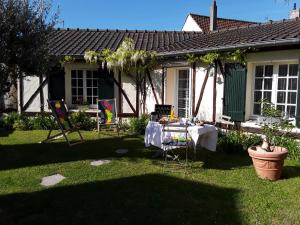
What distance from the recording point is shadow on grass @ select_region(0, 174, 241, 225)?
3.80m

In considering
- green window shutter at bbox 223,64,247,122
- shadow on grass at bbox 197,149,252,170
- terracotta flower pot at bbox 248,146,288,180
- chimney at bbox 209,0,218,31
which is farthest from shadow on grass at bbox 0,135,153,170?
chimney at bbox 209,0,218,31

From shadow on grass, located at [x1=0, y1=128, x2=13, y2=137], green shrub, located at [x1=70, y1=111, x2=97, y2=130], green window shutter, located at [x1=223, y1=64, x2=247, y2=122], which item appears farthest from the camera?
green shrub, located at [x1=70, y1=111, x2=97, y2=130]

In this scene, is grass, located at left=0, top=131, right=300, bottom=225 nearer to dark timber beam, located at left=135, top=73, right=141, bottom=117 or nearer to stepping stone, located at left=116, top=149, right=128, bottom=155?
stepping stone, located at left=116, top=149, right=128, bottom=155

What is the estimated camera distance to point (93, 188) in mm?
4805

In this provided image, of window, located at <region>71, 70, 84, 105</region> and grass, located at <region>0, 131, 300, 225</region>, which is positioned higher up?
window, located at <region>71, 70, 84, 105</region>

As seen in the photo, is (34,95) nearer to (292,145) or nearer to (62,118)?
(62,118)

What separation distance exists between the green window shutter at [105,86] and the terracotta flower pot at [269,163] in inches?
229

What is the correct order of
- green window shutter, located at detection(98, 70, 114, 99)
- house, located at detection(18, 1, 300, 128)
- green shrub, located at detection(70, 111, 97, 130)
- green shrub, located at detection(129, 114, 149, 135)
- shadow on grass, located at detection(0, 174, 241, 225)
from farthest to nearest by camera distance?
1. green window shutter, located at detection(98, 70, 114, 99)
2. green shrub, located at detection(70, 111, 97, 130)
3. green shrub, located at detection(129, 114, 149, 135)
4. house, located at detection(18, 1, 300, 128)
5. shadow on grass, located at detection(0, 174, 241, 225)

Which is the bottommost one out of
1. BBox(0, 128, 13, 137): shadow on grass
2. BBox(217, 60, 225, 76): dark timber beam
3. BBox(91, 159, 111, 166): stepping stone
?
BBox(91, 159, 111, 166): stepping stone

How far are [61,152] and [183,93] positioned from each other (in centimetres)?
400

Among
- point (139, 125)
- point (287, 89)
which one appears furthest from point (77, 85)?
point (287, 89)

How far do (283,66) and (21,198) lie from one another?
5.66 m

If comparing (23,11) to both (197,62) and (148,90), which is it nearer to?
(197,62)

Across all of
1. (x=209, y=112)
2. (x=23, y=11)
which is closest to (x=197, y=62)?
(x=209, y=112)
